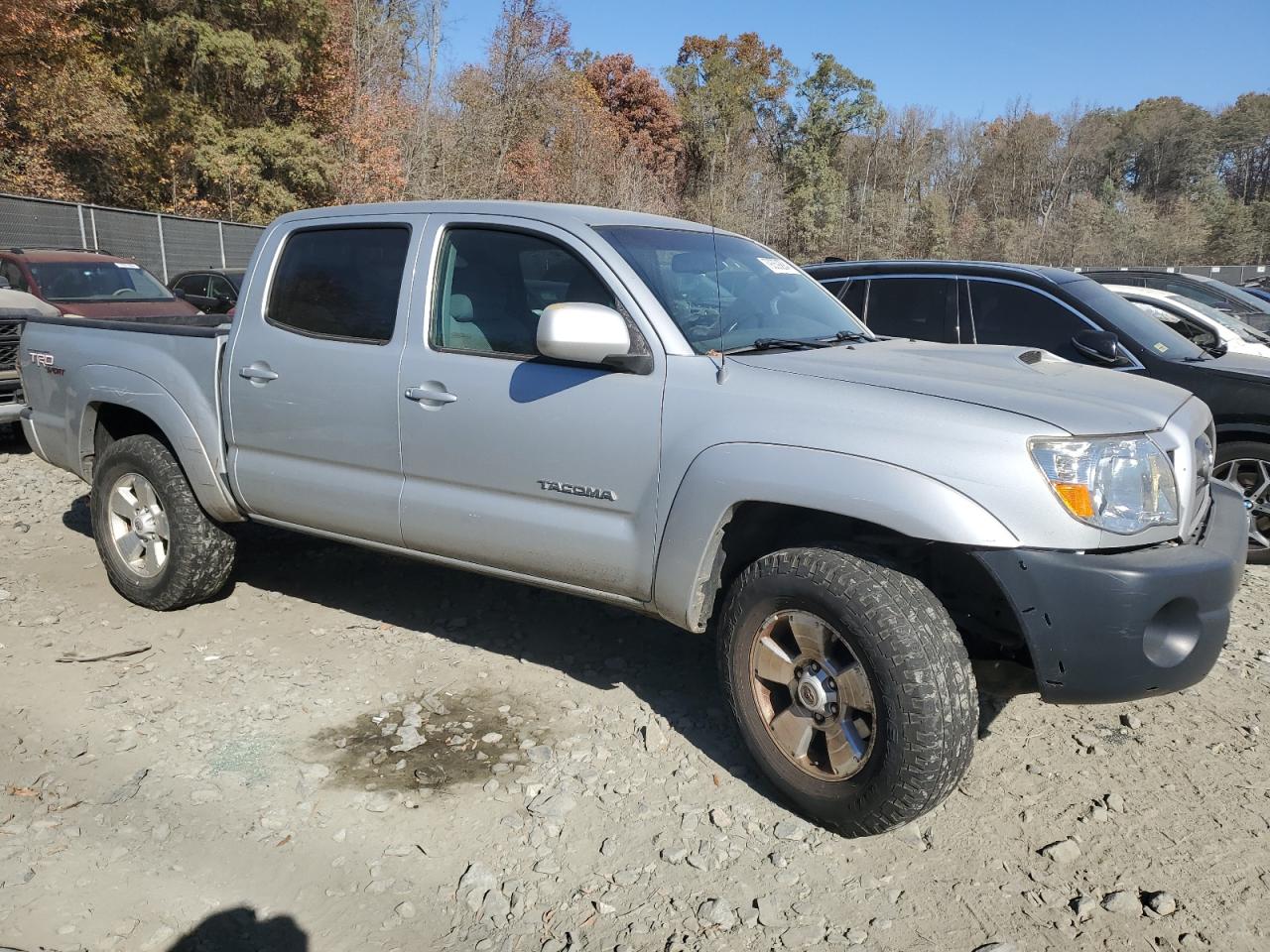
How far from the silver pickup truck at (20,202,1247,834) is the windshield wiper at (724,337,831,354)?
2cm

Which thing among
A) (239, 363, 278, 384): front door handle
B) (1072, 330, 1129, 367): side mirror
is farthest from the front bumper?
(1072, 330, 1129, 367): side mirror

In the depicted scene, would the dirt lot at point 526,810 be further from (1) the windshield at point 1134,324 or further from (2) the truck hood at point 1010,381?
(1) the windshield at point 1134,324

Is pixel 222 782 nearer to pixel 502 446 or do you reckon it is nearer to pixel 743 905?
pixel 502 446

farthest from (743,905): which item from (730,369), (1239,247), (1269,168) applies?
(1269,168)

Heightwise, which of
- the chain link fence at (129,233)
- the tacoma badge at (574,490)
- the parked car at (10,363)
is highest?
the tacoma badge at (574,490)

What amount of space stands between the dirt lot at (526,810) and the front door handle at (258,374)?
124 cm

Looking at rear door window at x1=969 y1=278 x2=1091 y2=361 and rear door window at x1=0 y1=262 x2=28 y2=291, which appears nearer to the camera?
rear door window at x1=969 y1=278 x2=1091 y2=361

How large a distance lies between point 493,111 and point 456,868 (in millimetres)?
31544

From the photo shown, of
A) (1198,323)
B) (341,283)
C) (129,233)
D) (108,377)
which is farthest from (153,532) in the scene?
(129,233)

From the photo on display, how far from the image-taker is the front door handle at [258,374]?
4219mm

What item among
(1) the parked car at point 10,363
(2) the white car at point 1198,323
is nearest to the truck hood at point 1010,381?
(2) the white car at point 1198,323

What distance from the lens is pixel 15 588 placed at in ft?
17.0

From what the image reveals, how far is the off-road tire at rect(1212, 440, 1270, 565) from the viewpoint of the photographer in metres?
5.67

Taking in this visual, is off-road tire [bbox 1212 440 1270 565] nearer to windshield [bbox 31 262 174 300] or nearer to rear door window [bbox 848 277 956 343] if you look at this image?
rear door window [bbox 848 277 956 343]
